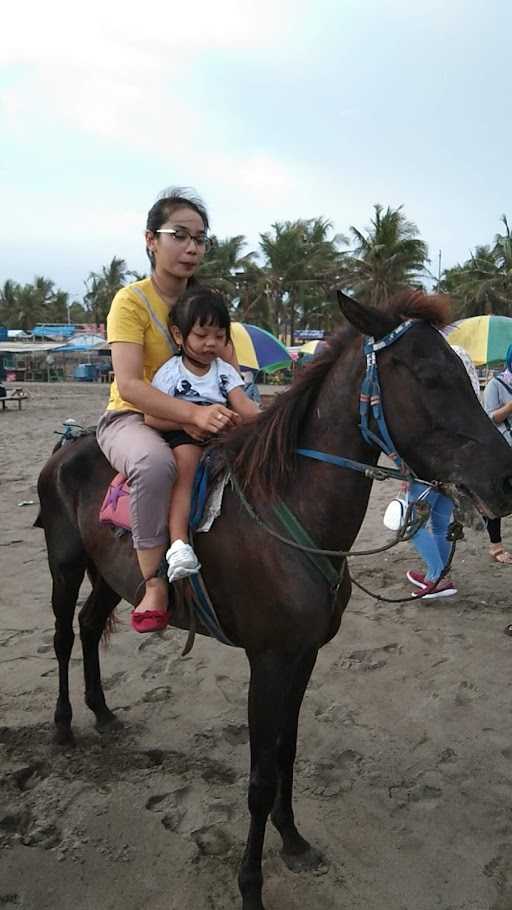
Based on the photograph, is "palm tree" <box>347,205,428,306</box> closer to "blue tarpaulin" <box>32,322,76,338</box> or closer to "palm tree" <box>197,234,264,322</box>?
"palm tree" <box>197,234,264,322</box>

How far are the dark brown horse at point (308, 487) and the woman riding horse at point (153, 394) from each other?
0.62 ft

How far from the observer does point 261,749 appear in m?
2.20

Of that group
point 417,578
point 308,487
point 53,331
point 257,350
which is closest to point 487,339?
point 417,578

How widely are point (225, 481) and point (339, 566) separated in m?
0.53

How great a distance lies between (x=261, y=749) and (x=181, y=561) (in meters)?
0.75

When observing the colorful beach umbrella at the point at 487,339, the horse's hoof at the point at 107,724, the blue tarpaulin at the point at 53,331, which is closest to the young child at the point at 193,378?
the horse's hoof at the point at 107,724

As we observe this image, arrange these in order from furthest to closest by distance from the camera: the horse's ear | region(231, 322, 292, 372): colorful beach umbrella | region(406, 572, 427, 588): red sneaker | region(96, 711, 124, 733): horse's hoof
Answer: region(231, 322, 292, 372): colorful beach umbrella < region(406, 572, 427, 588): red sneaker < region(96, 711, 124, 733): horse's hoof < the horse's ear

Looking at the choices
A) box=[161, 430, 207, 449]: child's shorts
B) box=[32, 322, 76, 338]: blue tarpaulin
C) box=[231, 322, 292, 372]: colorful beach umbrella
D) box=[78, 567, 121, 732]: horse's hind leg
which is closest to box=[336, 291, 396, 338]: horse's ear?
box=[161, 430, 207, 449]: child's shorts

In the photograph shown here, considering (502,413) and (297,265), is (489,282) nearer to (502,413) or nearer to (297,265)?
(297,265)

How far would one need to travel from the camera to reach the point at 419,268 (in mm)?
37062

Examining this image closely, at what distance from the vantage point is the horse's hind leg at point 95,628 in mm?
3344

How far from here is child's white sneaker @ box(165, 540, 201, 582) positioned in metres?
2.12

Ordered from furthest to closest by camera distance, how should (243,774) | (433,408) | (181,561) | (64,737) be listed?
(64,737)
(243,774)
(181,561)
(433,408)

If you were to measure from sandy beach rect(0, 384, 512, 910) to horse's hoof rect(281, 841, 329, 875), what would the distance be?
0.03 meters
